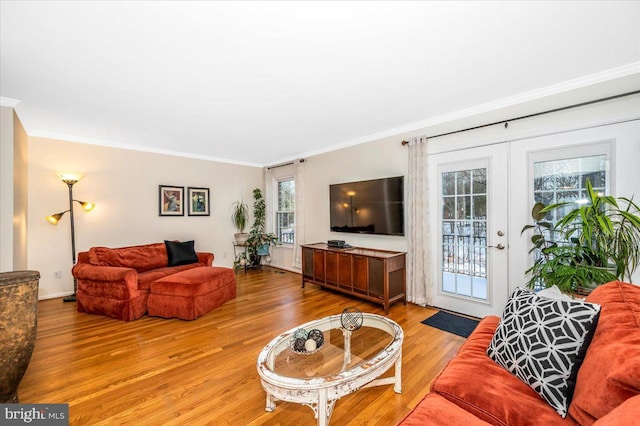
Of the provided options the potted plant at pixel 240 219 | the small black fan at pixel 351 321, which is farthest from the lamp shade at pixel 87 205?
the small black fan at pixel 351 321

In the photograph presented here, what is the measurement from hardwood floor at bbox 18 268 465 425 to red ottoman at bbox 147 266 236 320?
0.12 m

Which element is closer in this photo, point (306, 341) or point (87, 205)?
point (306, 341)

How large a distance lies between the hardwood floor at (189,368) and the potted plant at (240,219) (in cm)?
245

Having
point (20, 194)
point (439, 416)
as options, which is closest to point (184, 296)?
point (20, 194)

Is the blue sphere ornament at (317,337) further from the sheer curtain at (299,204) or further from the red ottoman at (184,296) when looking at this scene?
the sheer curtain at (299,204)

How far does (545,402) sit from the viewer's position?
1180 mm

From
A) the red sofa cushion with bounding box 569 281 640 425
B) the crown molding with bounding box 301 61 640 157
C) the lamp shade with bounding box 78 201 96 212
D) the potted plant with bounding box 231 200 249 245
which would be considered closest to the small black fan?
the red sofa cushion with bounding box 569 281 640 425

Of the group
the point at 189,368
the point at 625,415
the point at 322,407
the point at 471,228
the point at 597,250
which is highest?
the point at 471,228

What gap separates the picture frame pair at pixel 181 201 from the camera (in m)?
5.13

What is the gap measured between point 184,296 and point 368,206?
277cm

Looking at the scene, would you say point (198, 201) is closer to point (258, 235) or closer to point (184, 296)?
point (258, 235)

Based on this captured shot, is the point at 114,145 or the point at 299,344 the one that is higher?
the point at 114,145

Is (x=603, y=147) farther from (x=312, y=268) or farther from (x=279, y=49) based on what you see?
(x=312, y=268)

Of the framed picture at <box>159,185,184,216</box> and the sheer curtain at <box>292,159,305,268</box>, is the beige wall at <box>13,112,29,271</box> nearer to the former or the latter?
the framed picture at <box>159,185,184,216</box>
